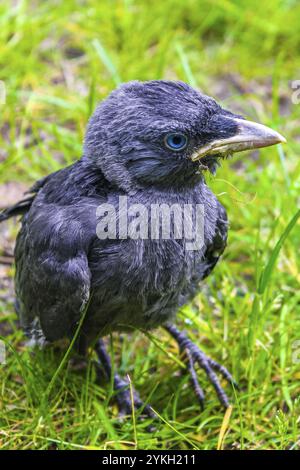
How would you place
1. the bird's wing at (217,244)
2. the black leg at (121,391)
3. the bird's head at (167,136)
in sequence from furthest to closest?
the black leg at (121,391)
the bird's wing at (217,244)
the bird's head at (167,136)

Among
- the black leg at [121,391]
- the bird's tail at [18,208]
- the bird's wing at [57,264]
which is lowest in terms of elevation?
the black leg at [121,391]

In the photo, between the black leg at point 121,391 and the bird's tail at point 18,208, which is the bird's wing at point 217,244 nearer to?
the black leg at point 121,391

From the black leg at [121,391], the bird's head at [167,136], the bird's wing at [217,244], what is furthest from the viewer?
the black leg at [121,391]

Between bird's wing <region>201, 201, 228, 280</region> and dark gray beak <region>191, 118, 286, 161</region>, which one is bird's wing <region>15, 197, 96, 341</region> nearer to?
dark gray beak <region>191, 118, 286, 161</region>

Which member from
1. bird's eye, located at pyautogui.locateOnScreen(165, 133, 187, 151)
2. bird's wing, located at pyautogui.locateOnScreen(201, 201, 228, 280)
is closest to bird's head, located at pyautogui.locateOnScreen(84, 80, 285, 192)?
bird's eye, located at pyautogui.locateOnScreen(165, 133, 187, 151)

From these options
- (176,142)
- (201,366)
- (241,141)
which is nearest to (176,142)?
(176,142)

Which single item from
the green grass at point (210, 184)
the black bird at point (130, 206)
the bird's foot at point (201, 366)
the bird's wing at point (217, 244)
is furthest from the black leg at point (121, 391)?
the bird's wing at point (217, 244)

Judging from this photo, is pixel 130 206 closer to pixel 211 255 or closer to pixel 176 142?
pixel 176 142

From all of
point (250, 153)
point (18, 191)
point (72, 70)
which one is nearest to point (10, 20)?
point (72, 70)
